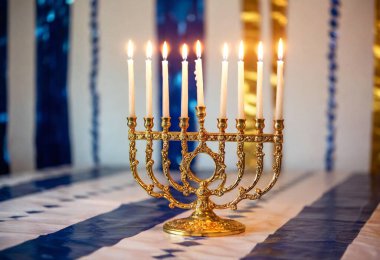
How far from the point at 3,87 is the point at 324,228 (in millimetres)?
2382

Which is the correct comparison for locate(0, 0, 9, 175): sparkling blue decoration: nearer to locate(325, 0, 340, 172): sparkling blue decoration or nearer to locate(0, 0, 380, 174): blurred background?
locate(0, 0, 380, 174): blurred background

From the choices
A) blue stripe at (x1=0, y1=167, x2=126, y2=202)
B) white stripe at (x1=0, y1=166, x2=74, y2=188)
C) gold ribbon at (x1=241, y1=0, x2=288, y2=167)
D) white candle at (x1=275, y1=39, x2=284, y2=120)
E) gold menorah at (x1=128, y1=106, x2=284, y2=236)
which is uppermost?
gold ribbon at (x1=241, y1=0, x2=288, y2=167)

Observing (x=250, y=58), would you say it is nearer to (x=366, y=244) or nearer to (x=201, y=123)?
(x=201, y=123)

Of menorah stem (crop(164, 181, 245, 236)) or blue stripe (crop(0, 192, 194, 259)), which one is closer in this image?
blue stripe (crop(0, 192, 194, 259))

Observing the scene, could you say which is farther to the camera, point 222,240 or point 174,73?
point 174,73

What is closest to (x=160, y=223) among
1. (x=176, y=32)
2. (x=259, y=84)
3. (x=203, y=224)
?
(x=203, y=224)

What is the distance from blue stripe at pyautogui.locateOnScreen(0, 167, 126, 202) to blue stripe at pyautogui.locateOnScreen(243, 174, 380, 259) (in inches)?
41.7

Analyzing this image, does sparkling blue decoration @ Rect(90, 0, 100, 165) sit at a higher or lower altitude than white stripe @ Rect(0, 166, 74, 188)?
higher

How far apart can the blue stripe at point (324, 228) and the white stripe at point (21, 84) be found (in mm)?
1885

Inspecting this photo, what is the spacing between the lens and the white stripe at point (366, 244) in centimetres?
144

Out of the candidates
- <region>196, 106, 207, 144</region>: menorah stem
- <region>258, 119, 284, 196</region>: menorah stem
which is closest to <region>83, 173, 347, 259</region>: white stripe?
<region>258, 119, 284, 196</region>: menorah stem

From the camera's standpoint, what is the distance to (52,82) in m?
3.72

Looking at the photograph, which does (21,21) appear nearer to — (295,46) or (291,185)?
(295,46)

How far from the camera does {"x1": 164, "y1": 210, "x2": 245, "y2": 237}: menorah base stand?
162 cm
